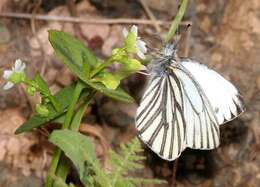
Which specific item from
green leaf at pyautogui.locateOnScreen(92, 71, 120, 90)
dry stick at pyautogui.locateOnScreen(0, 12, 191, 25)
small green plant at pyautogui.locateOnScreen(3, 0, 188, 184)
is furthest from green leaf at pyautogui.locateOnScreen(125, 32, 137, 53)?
dry stick at pyautogui.locateOnScreen(0, 12, 191, 25)

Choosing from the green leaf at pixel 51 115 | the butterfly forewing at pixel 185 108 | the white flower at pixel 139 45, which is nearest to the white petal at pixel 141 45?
the white flower at pixel 139 45

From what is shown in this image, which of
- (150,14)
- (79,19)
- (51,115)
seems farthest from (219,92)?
(79,19)

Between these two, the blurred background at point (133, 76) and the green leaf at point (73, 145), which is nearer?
the green leaf at point (73, 145)

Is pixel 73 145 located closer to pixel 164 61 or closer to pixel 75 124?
pixel 75 124

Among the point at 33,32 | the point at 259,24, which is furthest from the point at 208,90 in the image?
the point at 33,32

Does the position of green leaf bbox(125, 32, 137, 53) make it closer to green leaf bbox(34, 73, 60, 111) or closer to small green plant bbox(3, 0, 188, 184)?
small green plant bbox(3, 0, 188, 184)

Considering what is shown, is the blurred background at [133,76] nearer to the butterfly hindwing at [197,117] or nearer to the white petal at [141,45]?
the butterfly hindwing at [197,117]
